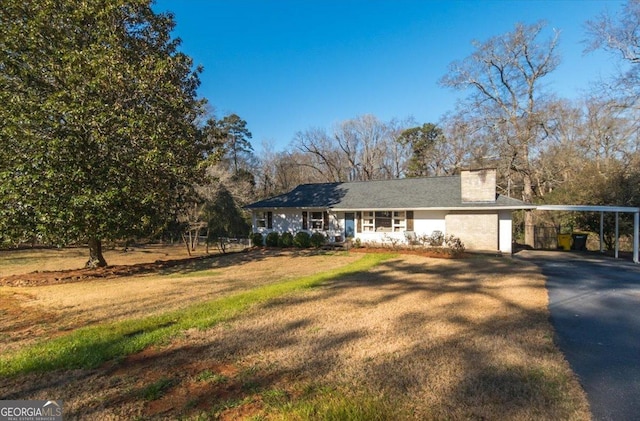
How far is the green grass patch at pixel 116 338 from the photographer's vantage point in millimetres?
4320

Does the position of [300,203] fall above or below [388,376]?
above

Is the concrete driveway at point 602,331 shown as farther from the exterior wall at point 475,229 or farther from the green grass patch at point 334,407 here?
the exterior wall at point 475,229

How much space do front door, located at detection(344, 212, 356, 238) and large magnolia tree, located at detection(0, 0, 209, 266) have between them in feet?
33.9

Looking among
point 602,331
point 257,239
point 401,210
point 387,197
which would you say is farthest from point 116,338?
point 257,239

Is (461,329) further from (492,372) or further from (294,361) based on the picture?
(294,361)

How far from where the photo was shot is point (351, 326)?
560cm

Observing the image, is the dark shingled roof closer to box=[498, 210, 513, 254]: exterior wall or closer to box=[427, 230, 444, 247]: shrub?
box=[498, 210, 513, 254]: exterior wall

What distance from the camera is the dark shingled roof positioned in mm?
17000

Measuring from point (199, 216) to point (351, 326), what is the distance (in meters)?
19.5

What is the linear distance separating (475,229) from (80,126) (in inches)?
659

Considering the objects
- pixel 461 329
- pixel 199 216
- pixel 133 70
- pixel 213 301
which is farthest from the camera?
pixel 199 216

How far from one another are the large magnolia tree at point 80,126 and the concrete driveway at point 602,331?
11.3 meters

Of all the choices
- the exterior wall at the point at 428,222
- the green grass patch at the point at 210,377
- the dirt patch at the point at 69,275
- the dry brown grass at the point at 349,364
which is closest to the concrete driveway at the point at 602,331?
the dry brown grass at the point at 349,364

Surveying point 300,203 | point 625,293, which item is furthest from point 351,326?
point 300,203
